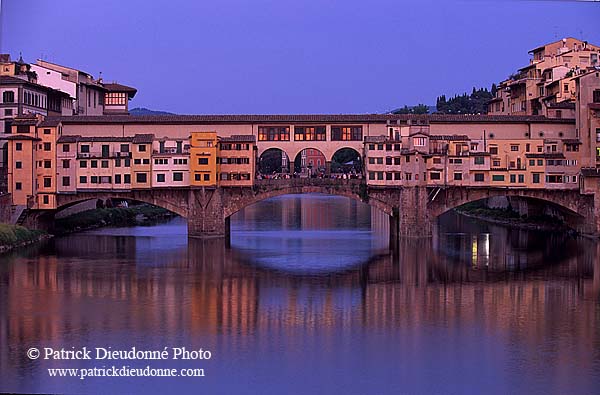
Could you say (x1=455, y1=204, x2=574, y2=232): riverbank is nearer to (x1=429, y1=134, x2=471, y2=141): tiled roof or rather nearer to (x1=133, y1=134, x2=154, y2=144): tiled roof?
(x1=429, y1=134, x2=471, y2=141): tiled roof

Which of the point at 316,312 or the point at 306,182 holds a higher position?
the point at 306,182

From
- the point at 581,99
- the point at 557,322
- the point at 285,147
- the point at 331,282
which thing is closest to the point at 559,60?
the point at 581,99

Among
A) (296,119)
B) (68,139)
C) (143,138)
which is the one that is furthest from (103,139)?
(296,119)

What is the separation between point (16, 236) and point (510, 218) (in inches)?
646

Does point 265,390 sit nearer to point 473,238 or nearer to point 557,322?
point 557,322

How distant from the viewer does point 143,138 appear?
2480 cm

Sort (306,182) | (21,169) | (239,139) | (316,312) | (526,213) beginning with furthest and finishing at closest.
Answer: (526,213), (306,182), (239,139), (21,169), (316,312)

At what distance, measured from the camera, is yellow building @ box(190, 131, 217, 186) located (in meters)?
24.4

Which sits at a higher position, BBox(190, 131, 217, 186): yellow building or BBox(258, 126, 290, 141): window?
BBox(258, 126, 290, 141): window

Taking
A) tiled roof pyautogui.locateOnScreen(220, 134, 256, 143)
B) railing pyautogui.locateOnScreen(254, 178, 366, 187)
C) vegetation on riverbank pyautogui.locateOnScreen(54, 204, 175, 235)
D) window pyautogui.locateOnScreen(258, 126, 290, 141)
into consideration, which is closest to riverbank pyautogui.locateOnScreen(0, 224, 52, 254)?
vegetation on riverbank pyautogui.locateOnScreen(54, 204, 175, 235)

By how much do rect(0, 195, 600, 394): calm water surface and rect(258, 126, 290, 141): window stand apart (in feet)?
9.57

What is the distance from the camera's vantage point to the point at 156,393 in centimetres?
1059

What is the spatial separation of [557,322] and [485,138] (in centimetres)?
1194

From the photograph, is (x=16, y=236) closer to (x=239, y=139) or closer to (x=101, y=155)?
(x=101, y=155)
